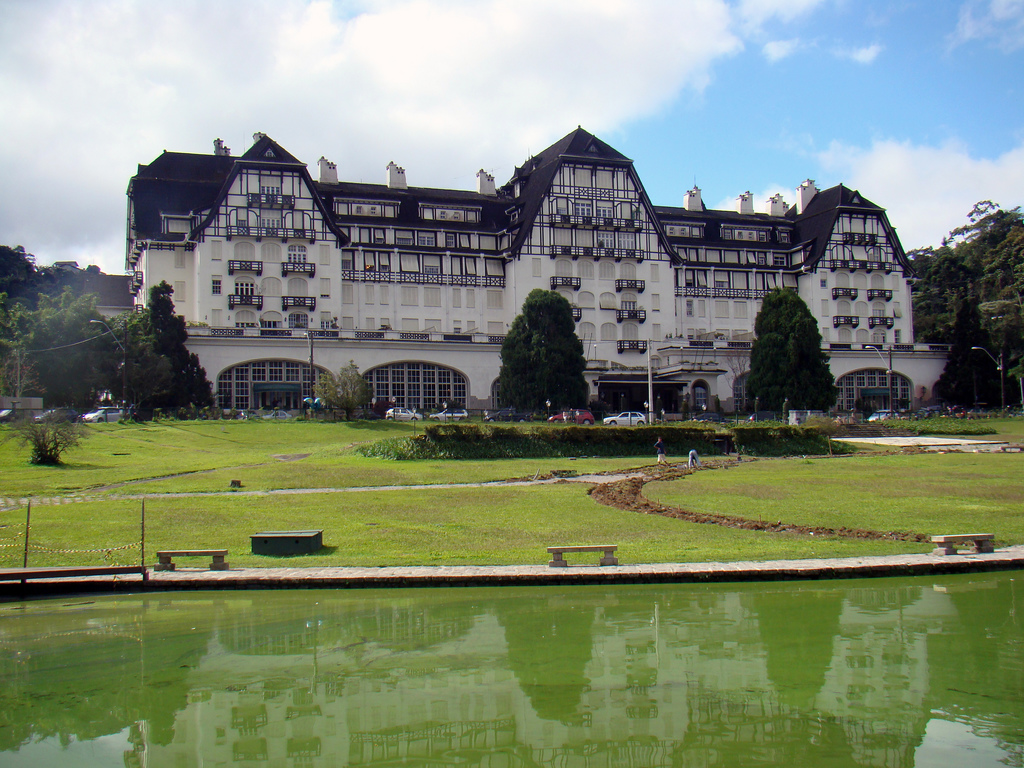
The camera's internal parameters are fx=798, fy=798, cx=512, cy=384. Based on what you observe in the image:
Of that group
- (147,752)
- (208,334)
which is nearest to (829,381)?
(208,334)

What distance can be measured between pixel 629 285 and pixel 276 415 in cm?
3892

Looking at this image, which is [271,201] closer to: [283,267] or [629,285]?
[283,267]

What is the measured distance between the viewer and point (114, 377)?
5400 centimetres

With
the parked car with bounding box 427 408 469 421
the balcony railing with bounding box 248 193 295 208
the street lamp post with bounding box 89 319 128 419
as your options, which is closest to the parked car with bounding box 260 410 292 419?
the street lamp post with bounding box 89 319 128 419

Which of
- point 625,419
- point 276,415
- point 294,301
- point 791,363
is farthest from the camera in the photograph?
point 294,301

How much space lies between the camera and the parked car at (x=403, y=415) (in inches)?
2288

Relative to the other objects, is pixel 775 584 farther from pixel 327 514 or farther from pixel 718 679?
pixel 327 514

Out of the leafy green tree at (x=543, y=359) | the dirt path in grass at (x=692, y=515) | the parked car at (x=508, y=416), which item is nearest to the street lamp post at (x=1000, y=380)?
the leafy green tree at (x=543, y=359)

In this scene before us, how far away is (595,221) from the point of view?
78375 mm

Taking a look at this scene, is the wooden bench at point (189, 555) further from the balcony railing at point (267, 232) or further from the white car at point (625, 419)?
the balcony railing at point (267, 232)

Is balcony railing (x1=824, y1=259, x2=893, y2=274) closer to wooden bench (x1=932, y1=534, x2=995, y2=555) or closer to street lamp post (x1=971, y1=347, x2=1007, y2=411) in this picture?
street lamp post (x1=971, y1=347, x2=1007, y2=411)

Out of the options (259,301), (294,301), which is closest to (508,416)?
(294,301)

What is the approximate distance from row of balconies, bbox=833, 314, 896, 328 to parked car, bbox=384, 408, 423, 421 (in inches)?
1997

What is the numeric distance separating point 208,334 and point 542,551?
52.6 meters
